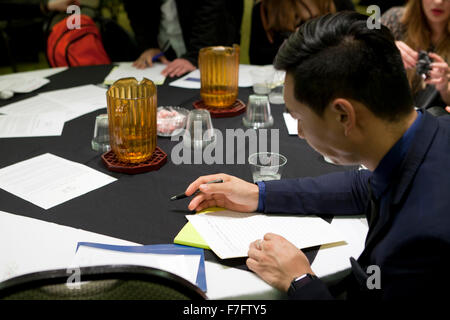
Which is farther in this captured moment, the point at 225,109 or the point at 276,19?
the point at 276,19

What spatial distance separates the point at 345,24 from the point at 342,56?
8 cm

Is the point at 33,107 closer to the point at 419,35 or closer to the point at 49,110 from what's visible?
the point at 49,110

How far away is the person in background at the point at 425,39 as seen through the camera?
6.54 feet

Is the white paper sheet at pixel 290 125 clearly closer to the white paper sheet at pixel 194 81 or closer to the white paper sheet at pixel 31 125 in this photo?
the white paper sheet at pixel 194 81

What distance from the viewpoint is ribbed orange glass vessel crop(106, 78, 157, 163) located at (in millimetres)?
1364

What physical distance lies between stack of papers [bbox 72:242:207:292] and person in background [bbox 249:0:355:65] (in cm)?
189

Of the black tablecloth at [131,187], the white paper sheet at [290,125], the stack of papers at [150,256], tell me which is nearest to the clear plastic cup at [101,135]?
the black tablecloth at [131,187]

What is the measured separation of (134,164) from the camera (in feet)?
4.63

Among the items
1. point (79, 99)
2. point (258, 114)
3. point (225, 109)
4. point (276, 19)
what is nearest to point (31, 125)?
point (79, 99)

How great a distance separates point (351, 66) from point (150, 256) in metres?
0.58

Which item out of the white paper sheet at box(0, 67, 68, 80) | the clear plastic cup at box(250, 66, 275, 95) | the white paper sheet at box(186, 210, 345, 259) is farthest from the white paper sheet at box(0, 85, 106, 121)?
the white paper sheet at box(186, 210, 345, 259)

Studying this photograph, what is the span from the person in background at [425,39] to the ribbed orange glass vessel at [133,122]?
126 cm
